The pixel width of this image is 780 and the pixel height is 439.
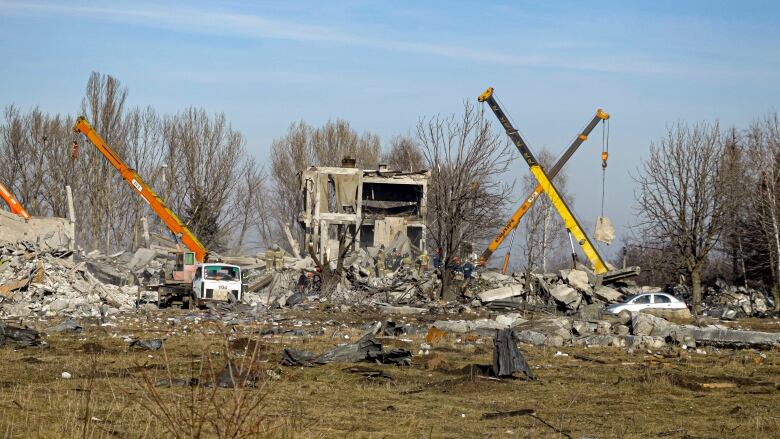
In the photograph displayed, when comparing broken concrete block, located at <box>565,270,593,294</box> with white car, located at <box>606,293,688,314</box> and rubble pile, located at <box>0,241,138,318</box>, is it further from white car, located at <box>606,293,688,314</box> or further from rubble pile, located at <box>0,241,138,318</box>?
rubble pile, located at <box>0,241,138,318</box>

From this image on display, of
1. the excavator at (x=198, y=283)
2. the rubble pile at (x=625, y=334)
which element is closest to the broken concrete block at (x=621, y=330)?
the rubble pile at (x=625, y=334)

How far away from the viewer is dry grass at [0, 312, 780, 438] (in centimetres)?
898

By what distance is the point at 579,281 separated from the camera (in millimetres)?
35906

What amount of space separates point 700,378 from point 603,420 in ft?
15.6

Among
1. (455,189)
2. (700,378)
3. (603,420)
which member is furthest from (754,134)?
(603,420)

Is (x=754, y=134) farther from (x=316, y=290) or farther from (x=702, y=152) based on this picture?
(x=316, y=290)

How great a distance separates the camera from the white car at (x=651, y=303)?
99.0ft

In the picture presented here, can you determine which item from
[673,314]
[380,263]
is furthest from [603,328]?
[380,263]

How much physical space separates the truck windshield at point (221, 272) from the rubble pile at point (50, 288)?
2.72 metres

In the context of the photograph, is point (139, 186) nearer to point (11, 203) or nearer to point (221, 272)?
point (11, 203)

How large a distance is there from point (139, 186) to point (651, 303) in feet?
66.6

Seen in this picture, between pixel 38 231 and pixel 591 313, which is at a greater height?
pixel 38 231

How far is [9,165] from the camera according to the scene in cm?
5872

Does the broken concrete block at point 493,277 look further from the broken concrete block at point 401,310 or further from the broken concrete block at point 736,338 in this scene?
the broken concrete block at point 736,338
